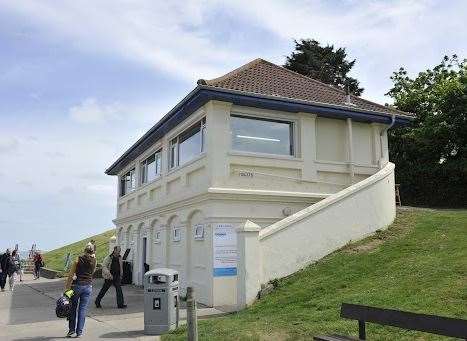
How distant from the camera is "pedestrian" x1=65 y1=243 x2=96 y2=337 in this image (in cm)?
986

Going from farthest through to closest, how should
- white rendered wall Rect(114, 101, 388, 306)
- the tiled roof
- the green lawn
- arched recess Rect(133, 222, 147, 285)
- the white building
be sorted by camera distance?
arched recess Rect(133, 222, 147, 285) → the tiled roof → white rendered wall Rect(114, 101, 388, 306) → the white building → the green lawn

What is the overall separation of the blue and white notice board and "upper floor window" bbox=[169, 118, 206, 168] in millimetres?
2810

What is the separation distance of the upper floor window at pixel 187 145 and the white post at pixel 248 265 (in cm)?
445

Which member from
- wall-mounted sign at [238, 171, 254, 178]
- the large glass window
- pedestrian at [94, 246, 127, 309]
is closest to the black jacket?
pedestrian at [94, 246, 127, 309]

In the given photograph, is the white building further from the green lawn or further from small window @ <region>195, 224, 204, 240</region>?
the green lawn

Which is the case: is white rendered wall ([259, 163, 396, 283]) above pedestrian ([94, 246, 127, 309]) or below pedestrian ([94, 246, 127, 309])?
above

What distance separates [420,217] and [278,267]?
6.52m

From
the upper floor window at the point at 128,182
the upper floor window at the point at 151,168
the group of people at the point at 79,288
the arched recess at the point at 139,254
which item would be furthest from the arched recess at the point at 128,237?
the group of people at the point at 79,288

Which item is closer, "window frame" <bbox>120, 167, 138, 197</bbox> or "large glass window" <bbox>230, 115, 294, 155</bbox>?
"large glass window" <bbox>230, 115, 294, 155</bbox>

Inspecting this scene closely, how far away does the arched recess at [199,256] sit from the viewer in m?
15.1

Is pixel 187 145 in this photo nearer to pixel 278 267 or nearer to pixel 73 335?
pixel 278 267

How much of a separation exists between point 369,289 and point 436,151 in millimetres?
21767

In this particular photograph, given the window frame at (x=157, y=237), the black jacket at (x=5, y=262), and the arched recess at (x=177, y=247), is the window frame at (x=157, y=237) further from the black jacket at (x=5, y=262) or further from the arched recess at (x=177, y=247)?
the black jacket at (x=5, y=262)

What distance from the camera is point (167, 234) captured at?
63.3ft
